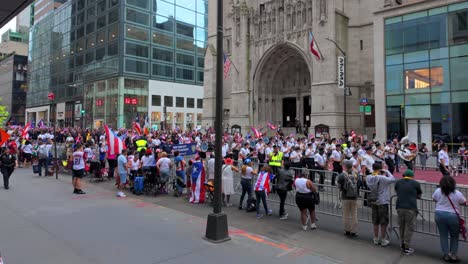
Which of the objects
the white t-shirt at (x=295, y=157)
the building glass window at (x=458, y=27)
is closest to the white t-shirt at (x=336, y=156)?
the white t-shirt at (x=295, y=157)

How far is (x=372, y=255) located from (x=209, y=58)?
4610 centimetres

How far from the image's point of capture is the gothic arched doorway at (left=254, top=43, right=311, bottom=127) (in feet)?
137

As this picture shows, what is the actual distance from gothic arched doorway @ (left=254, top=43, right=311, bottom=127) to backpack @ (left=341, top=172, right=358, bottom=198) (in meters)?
33.3

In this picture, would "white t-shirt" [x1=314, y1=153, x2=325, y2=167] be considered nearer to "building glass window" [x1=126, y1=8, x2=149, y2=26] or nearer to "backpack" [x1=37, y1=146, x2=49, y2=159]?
"backpack" [x1=37, y1=146, x2=49, y2=159]

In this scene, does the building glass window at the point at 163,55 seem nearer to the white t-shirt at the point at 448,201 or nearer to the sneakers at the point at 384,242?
the sneakers at the point at 384,242

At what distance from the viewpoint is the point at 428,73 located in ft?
86.1

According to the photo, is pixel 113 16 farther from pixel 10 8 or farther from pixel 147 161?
pixel 10 8

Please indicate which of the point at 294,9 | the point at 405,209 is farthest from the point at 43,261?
the point at 294,9

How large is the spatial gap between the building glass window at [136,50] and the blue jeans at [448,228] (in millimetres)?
55305

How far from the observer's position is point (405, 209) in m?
6.79

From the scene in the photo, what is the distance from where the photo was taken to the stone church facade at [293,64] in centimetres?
3434

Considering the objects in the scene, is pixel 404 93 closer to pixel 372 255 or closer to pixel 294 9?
pixel 294 9

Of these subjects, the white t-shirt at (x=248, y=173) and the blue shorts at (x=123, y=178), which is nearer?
the white t-shirt at (x=248, y=173)

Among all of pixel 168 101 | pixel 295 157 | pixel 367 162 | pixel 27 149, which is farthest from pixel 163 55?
pixel 367 162
